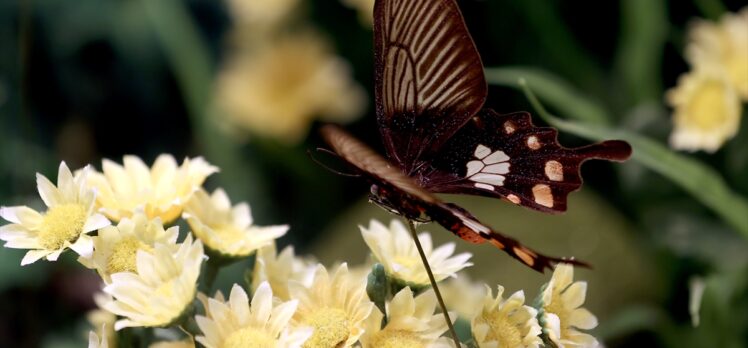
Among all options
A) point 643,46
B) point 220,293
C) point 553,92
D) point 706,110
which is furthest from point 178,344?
point 643,46

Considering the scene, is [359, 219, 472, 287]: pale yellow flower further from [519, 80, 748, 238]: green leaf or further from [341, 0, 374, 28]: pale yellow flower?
[341, 0, 374, 28]: pale yellow flower

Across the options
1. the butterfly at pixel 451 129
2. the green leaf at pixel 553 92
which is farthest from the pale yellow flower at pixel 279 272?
the green leaf at pixel 553 92

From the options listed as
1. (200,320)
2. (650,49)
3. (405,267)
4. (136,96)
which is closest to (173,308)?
(200,320)

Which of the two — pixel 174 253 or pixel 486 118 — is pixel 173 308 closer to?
pixel 174 253

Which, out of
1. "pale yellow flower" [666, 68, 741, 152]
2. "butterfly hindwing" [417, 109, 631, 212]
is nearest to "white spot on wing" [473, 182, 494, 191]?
"butterfly hindwing" [417, 109, 631, 212]

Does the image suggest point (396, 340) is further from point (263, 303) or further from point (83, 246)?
point (83, 246)

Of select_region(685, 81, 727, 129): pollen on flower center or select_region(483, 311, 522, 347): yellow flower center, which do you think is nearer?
select_region(483, 311, 522, 347): yellow flower center

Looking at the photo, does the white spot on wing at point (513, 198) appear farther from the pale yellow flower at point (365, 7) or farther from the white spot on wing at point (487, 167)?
the pale yellow flower at point (365, 7)
